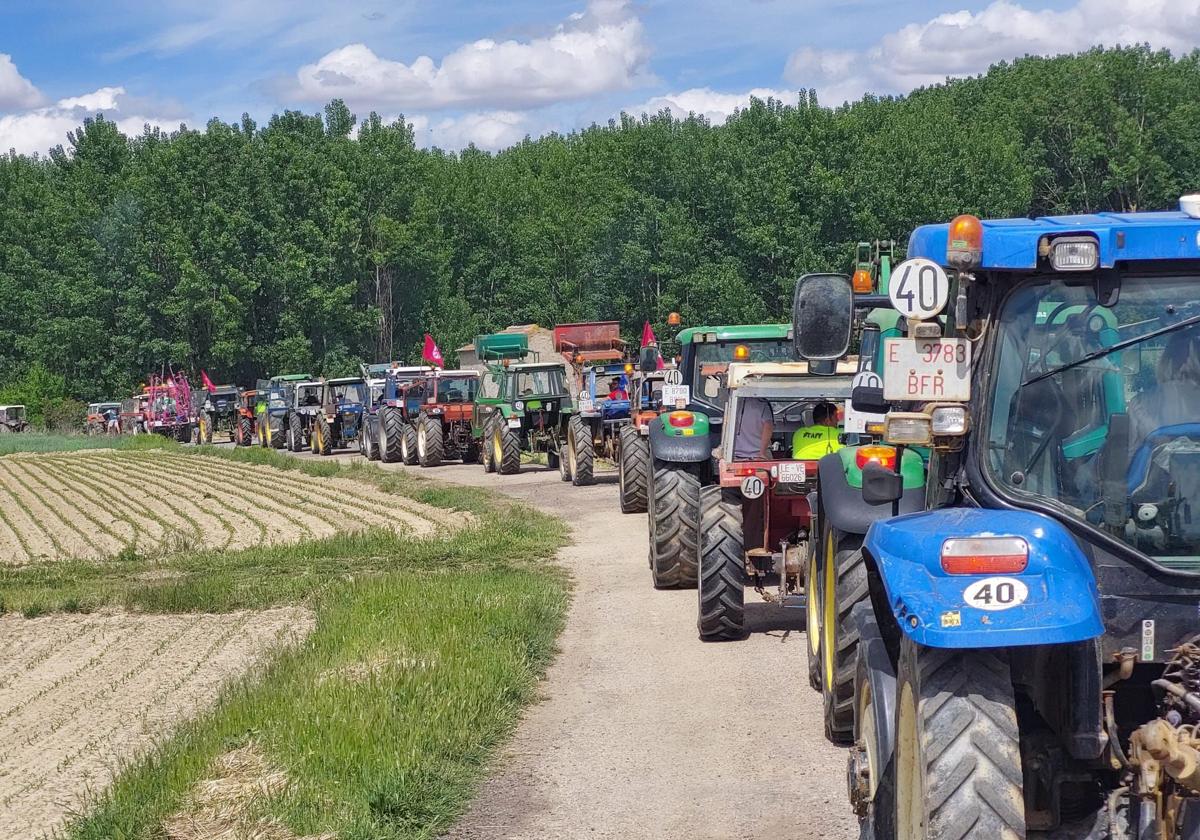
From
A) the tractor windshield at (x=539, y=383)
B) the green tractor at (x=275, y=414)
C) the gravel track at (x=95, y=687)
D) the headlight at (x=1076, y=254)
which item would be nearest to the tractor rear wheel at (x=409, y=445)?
the tractor windshield at (x=539, y=383)

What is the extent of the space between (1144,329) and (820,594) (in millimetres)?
3494

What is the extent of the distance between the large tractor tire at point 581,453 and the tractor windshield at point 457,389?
7153 mm

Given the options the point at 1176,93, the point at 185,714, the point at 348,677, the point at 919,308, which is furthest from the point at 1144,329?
the point at 1176,93

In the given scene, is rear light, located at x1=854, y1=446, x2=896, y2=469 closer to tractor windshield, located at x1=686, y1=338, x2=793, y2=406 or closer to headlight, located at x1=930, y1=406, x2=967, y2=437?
headlight, located at x1=930, y1=406, x2=967, y2=437

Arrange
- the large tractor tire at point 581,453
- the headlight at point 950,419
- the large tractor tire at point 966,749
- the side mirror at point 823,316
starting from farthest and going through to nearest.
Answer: the large tractor tire at point 581,453
the side mirror at point 823,316
the headlight at point 950,419
the large tractor tire at point 966,749

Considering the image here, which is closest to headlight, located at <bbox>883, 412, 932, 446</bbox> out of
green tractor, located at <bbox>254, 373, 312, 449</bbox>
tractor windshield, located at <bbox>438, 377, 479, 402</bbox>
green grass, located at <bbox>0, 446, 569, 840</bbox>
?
green grass, located at <bbox>0, 446, 569, 840</bbox>

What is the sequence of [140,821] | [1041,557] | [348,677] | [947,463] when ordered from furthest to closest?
[348,677], [140,821], [947,463], [1041,557]

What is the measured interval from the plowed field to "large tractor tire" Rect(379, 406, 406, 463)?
242 centimetres

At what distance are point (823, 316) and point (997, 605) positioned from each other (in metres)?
1.92

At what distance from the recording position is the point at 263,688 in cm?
866

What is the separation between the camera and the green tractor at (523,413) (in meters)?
26.2

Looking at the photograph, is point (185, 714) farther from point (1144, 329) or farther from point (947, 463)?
point (1144, 329)

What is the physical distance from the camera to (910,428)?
15.0 ft

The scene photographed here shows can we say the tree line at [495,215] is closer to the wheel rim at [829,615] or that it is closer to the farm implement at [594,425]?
the farm implement at [594,425]
